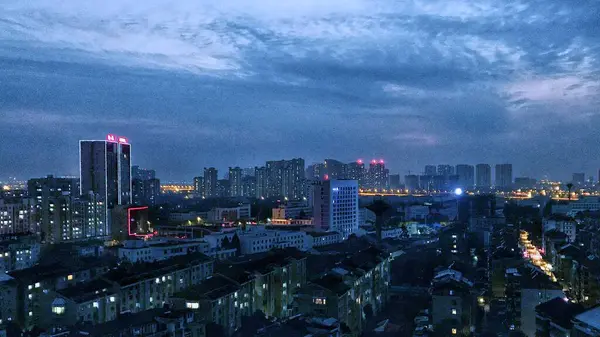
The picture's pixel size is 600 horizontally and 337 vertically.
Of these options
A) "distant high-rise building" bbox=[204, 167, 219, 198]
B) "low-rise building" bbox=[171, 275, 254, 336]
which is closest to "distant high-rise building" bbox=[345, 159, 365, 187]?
"distant high-rise building" bbox=[204, 167, 219, 198]

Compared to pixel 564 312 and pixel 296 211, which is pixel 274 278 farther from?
pixel 296 211

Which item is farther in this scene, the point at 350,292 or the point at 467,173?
the point at 467,173

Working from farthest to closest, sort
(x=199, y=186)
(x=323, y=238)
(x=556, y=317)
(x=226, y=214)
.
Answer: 1. (x=199, y=186)
2. (x=226, y=214)
3. (x=323, y=238)
4. (x=556, y=317)

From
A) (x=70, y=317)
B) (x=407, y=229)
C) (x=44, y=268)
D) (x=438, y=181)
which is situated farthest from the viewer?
(x=438, y=181)

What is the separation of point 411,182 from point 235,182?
18.7m

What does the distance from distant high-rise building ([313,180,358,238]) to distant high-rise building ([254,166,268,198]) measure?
21093 mm

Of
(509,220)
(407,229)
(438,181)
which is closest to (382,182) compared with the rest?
(438,181)

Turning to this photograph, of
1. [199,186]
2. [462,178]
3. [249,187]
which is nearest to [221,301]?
[249,187]

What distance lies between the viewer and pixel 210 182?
1682 inches

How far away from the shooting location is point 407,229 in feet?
66.8

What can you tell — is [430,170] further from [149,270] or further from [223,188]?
[149,270]

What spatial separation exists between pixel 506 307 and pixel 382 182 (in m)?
42.2

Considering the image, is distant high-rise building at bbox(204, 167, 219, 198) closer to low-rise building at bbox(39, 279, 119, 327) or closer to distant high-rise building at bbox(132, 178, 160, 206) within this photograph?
distant high-rise building at bbox(132, 178, 160, 206)

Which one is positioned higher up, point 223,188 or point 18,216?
point 18,216
